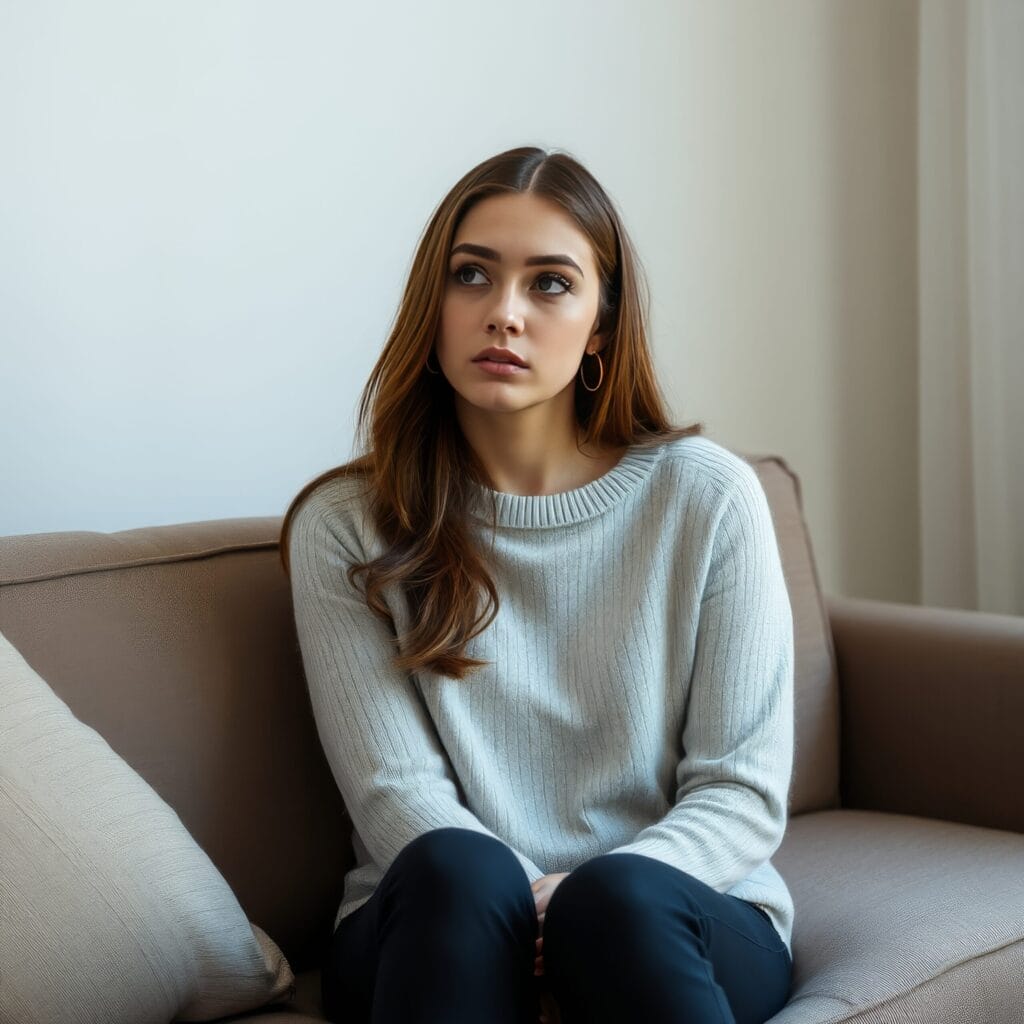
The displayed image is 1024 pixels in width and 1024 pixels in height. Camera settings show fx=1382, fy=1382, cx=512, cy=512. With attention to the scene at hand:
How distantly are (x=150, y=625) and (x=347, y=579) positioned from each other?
8.4 inches

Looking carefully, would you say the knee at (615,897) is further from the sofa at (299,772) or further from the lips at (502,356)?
the lips at (502,356)

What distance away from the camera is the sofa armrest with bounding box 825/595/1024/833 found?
1.73m

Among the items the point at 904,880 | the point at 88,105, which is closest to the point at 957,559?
the point at 904,880

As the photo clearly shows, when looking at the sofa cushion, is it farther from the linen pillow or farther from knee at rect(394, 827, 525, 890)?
knee at rect(394, 827, 525, 890)

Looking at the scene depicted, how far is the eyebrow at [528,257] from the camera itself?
1.43m

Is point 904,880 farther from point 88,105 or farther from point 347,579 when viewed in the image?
point 88,105

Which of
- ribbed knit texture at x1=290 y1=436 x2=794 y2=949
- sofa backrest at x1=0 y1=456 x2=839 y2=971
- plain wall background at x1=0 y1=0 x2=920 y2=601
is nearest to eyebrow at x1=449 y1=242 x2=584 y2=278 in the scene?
ribbed knit texture at x1=290 y1=436 x2=794 y2=949

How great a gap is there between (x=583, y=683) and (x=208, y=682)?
1.30 feet

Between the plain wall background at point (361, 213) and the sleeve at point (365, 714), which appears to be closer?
the sleeve at point (365, 714)

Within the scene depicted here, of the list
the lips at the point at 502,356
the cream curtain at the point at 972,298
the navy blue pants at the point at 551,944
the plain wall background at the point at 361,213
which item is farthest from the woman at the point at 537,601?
the cream curtain at the point at 972,298

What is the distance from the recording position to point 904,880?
1501 mm

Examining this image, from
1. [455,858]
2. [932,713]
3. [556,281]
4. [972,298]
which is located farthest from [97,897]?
[972,298]

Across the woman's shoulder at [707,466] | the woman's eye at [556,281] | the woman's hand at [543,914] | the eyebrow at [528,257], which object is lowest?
the woman's hand at [543,914]

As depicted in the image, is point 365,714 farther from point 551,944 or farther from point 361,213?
point 361,213
